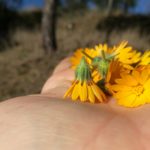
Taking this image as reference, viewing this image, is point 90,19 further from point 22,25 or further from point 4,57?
point 4,57

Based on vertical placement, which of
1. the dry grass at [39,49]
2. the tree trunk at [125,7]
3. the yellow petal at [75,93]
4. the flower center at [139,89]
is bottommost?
the dry grass at [39,49]

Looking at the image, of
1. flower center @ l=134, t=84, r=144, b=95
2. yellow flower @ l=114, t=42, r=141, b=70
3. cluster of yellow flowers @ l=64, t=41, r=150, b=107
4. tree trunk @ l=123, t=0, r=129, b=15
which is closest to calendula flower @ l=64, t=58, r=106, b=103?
cluster of yellow flowers @ l=64, t=41, r=150, b=107

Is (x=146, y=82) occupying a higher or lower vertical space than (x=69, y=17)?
higher

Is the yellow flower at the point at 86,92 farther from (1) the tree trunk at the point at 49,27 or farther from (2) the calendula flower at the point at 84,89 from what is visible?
(1) the tree trunk at the point at 49,27

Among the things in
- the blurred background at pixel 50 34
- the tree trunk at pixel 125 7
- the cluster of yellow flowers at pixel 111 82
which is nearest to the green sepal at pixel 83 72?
the cluster of yellow flowers at pixel 111 82

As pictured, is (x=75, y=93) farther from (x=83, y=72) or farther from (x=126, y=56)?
(x=126, y=56)

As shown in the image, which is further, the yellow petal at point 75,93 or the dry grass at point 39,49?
the dry grass at point 39,49

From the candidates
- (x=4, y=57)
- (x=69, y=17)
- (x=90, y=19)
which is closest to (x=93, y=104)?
(x=4, y=57)
